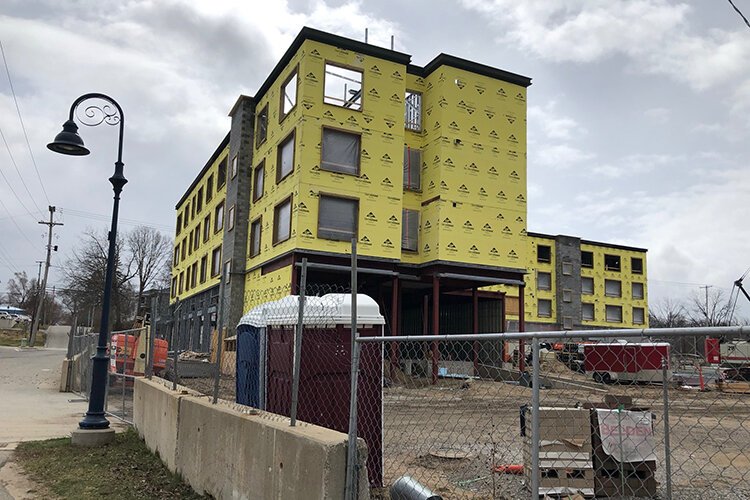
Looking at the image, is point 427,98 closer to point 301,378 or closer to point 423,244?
point 423,244

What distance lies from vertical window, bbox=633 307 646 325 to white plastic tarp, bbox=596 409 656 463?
5481 cm

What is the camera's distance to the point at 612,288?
5600 centimetres

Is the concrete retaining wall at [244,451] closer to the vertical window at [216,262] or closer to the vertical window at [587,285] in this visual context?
the vertical window at [216,262]

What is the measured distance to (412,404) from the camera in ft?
47.2

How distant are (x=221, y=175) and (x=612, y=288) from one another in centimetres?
3708

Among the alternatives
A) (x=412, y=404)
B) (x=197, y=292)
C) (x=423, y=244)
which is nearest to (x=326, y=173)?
(x=423, y=244)

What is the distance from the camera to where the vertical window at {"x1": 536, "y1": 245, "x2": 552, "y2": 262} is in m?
52.9

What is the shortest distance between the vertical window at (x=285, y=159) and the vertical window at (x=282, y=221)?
1.17 metres

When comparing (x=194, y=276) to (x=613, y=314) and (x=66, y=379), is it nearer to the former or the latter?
(x=66, y=379)

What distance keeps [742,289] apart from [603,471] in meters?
43.6

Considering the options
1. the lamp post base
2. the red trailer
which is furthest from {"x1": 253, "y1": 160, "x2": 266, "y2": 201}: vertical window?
the red trailer

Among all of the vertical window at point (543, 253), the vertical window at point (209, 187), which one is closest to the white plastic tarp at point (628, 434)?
the vertical window at point (209, 187)

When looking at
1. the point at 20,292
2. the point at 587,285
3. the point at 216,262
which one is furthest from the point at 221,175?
the point at 20,292

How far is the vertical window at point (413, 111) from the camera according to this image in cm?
2834
